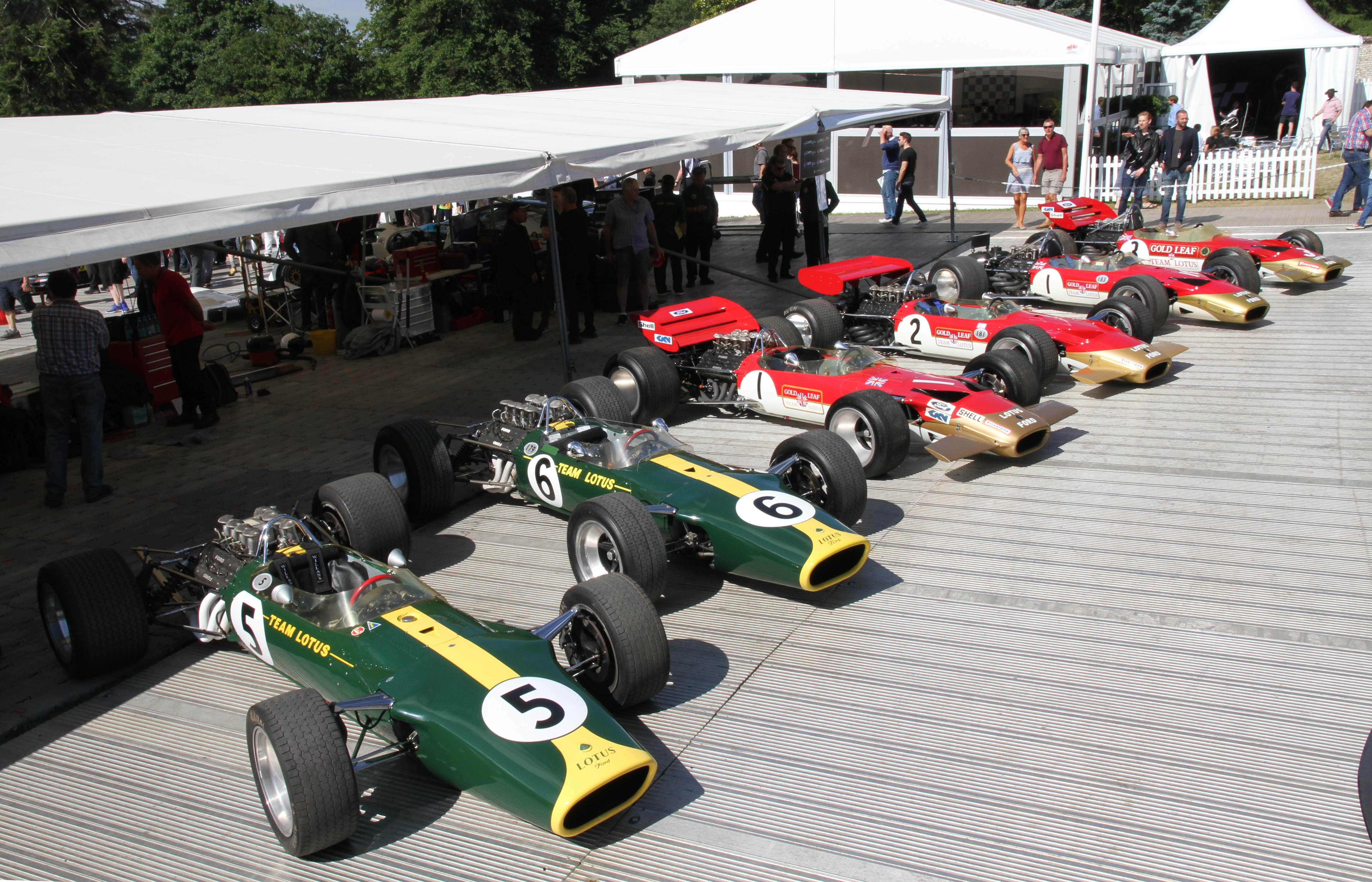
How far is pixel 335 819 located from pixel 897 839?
85.5 inches

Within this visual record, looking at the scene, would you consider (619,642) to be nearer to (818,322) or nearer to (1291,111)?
(818,322)

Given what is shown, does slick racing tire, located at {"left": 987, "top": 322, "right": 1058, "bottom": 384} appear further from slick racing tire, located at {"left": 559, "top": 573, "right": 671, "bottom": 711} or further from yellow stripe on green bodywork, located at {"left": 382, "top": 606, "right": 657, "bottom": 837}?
yellow stripe on green bodywork, located at {"left": 382, "top": 606, "right": 657, "bottom": 837}

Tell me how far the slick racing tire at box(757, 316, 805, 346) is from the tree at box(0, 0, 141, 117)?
3443cm

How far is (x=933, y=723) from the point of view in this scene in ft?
15.5

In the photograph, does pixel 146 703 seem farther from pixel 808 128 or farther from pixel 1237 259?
pixel 1237 259

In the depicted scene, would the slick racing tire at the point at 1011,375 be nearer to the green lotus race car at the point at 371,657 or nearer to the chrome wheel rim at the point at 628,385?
the chrome wheel rim at the point at 628,385

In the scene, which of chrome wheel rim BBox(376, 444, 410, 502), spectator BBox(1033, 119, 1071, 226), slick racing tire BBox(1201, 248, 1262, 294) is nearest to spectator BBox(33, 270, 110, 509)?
chrome wheel rim BBox(376, 444, 410, 502)

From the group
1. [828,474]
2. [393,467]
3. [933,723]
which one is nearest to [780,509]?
[828,474]

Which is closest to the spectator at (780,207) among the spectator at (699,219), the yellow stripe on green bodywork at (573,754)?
the spectator at (699,219)

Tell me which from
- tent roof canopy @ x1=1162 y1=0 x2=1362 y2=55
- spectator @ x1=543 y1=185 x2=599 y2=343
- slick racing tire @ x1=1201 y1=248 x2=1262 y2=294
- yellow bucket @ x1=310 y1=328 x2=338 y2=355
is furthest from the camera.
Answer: tent roof canopy @ x1=1162 y1=0 x2=1362 y2=55

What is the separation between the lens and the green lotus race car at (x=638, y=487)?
Answer: 5598 mm

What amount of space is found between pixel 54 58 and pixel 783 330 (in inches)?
1402

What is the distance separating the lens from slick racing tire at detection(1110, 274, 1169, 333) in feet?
34.6

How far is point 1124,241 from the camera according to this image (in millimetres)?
13086
